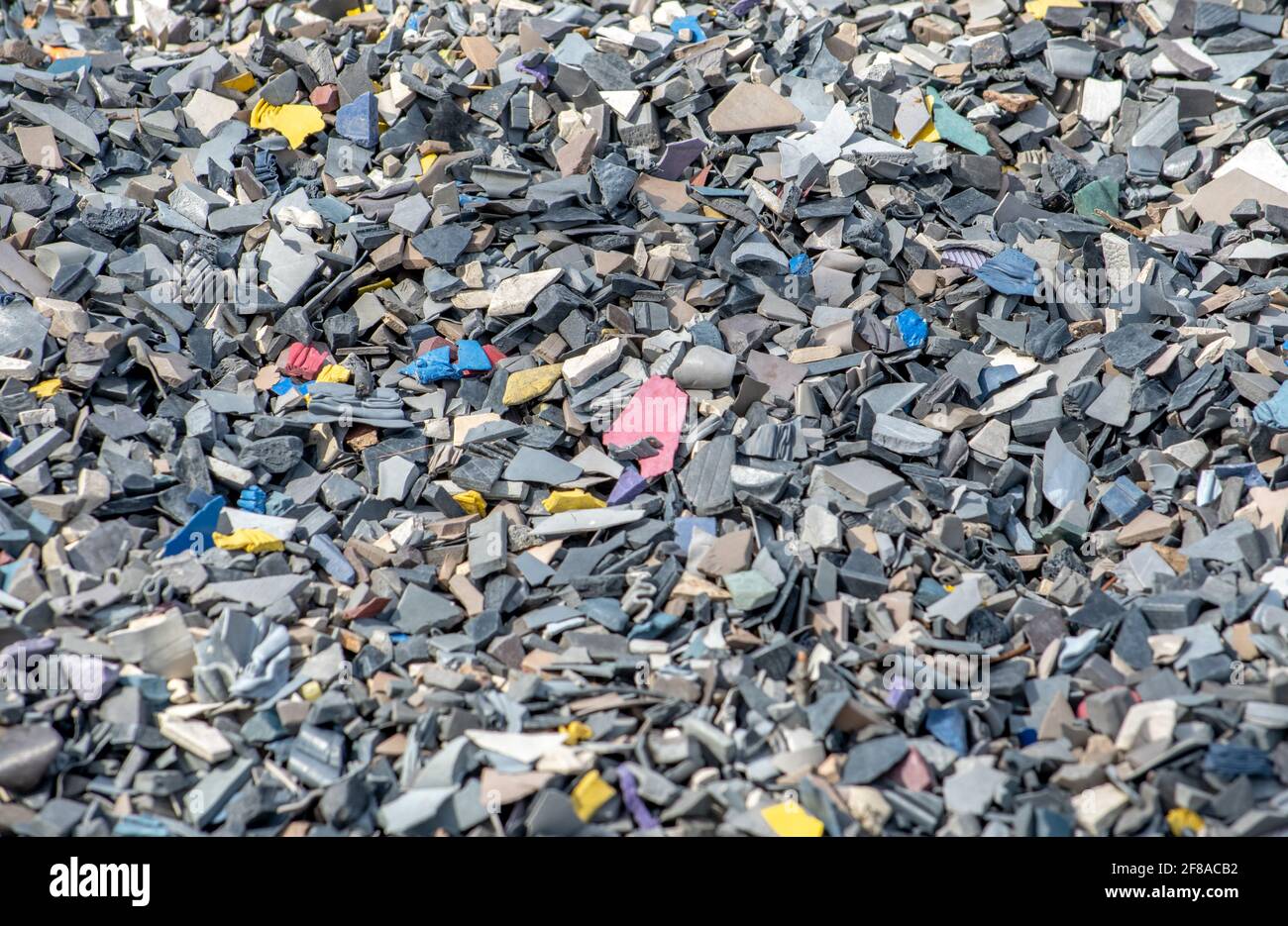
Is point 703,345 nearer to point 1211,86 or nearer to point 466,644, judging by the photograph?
point 466,644

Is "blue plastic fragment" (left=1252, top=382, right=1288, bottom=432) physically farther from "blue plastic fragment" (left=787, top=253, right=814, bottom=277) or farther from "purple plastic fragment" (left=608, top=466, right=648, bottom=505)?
"purple plastic fragment" (left=608, top=466, right=648, bottom=505)

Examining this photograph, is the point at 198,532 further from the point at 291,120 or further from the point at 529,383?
the point at 291,120

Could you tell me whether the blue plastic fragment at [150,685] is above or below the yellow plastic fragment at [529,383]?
below

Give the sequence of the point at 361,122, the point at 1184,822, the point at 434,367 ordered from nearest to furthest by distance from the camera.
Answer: the point at 1184,822
the point at 434,367
the point at 361,122

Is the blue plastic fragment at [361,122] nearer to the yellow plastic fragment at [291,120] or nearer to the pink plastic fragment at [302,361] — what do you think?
the yellow plastic fragment at [291,120]

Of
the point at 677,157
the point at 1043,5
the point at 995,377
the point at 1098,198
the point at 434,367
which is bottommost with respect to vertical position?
the point at 434,367

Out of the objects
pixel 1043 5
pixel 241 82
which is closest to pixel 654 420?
pixel 241 82

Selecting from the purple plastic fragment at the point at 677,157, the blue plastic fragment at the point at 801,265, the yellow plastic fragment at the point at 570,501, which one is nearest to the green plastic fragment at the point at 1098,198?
the blue plastic fragment at the point at 801,265
